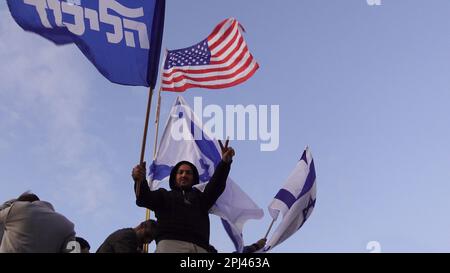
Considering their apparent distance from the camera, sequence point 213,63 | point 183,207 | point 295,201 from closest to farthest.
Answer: point 183,207 → point 295,201 → point 213,63

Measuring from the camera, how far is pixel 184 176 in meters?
7.08

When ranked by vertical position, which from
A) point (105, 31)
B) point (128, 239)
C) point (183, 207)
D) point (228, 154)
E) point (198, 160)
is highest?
point (105, 31)

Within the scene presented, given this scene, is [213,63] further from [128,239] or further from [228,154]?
[128,239]

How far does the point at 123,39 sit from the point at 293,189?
10.5 feet

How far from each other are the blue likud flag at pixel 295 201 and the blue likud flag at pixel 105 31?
98.8 inches

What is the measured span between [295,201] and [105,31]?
3.51 metres

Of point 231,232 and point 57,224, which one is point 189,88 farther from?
point 57,224

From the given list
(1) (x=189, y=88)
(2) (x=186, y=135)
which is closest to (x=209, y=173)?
(2) (x=186, y=135)

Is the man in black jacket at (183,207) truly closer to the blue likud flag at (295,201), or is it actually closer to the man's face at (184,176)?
the man's face at (184,176)

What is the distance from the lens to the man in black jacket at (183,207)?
6.45 metres

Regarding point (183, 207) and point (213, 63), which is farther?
point (213, 63)

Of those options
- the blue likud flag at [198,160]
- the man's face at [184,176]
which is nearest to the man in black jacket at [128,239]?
the man's face at [184,176]

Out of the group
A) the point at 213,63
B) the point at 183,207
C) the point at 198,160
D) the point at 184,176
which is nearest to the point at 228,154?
the point at 184,176
